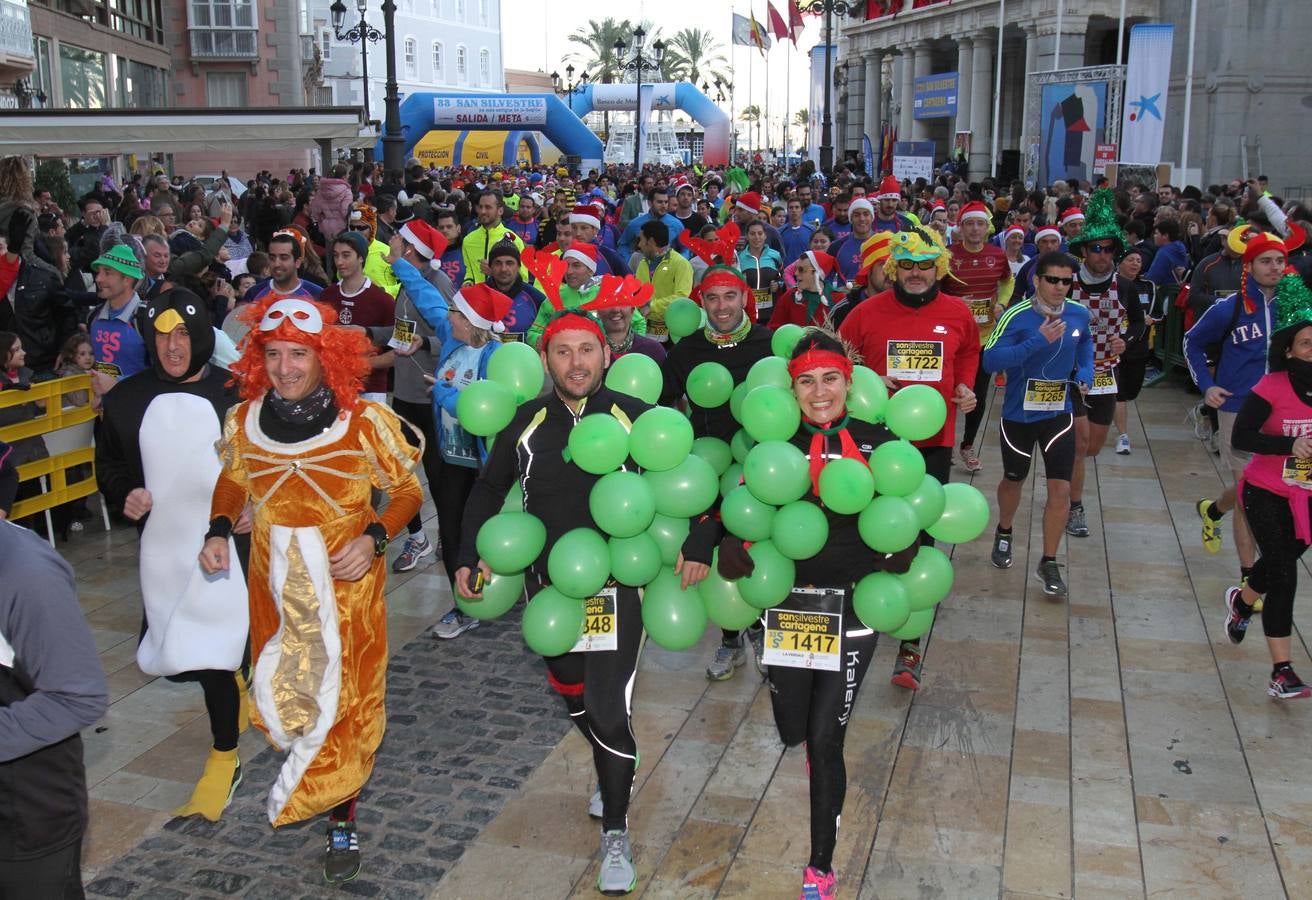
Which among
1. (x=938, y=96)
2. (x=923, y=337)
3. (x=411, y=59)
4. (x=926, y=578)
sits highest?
(x=411, y=59)

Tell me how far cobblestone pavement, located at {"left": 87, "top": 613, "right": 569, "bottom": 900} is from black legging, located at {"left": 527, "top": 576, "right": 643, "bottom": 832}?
72 cm

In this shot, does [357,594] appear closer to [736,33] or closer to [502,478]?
[502,478]

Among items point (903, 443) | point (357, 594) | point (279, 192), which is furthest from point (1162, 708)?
point (279, 192)

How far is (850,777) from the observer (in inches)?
205

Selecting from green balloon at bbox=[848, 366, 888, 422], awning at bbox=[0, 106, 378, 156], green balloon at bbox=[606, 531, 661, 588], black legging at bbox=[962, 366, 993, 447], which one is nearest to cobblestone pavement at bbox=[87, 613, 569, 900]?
green balloon at bbox=[606, 531, 661, 588]

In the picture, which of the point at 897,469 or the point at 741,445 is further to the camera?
the point at 741,445

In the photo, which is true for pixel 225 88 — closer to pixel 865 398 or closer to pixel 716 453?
pixel 716 453

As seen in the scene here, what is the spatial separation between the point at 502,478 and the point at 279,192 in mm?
16788

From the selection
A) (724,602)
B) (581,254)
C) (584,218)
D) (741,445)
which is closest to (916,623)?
(724,602)

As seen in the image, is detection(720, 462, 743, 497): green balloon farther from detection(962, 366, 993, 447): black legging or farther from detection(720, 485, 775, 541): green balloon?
detection(962, 366, 993, 447): black legging

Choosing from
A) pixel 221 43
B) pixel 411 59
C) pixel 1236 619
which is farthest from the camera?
pixel 411 59

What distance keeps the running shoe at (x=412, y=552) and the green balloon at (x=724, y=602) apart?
4047 millimetres

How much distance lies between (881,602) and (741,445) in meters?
1.26

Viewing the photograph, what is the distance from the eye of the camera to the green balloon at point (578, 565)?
13.4 ft
